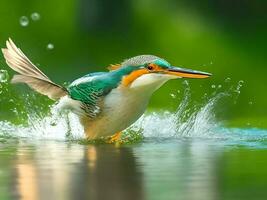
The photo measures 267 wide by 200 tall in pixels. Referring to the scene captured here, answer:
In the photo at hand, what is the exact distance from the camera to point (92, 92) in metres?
8.16

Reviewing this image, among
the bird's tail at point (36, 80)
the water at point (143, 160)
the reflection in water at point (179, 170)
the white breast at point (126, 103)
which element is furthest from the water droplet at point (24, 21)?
the reflection in water at point (179, 170)

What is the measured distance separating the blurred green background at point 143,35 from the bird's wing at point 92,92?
7377mm

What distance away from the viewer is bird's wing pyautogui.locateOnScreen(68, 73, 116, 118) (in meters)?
8.11

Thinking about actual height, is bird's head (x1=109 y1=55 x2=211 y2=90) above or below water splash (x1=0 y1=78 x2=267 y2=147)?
above

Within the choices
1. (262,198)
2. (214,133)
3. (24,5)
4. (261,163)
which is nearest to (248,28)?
(24,5)

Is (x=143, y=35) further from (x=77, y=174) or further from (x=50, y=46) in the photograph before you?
(x=77, y=174)

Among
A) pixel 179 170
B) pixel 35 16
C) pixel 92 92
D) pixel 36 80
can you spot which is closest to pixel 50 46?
pixel 35 16

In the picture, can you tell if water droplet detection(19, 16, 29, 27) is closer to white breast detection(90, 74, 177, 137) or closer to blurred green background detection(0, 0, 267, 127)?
blurred green background detection(0, 0, 267, 127)

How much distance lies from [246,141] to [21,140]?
1.51m

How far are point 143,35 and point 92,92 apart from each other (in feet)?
32.7

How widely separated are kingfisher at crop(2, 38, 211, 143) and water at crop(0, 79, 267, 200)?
177 mm

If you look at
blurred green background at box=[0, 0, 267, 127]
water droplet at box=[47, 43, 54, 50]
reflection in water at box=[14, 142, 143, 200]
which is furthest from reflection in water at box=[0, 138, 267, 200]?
water droplet at box=[47, 43, 54, 50]

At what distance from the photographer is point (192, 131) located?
350 inches

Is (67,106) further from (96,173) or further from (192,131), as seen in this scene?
(96,173)
